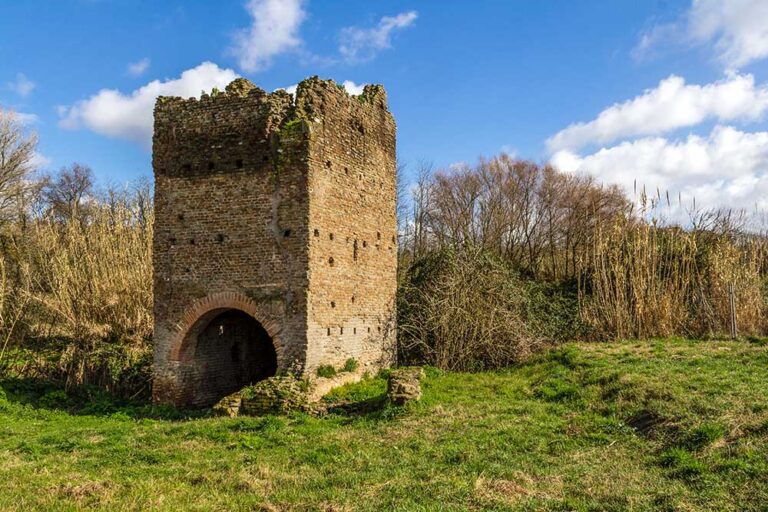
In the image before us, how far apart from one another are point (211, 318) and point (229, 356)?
134 cm

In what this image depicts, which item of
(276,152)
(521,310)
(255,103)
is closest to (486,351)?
(521,310)

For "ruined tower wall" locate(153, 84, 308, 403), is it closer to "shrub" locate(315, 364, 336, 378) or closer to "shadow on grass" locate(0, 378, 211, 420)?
"shrub" locate(315, 364, 336, 378)

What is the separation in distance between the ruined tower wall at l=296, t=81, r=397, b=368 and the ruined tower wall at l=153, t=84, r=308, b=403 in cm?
43

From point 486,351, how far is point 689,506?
374 inches

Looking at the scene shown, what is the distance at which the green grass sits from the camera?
613cm

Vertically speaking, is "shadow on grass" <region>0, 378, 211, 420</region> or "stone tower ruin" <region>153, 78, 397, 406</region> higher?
"stone tower ruin" <region>153, 78, 397, 406</region>

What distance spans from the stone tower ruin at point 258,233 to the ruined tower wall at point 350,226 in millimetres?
42

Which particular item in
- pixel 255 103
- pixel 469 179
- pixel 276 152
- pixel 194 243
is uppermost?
pixel 469 179

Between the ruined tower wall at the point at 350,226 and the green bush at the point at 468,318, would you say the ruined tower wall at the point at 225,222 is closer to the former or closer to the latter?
the ruined tower wall at the point at 350,226

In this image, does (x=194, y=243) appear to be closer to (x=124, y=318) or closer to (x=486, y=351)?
(x=124, y=318)

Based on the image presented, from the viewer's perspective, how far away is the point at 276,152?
39.6ft

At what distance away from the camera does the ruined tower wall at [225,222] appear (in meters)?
11.8

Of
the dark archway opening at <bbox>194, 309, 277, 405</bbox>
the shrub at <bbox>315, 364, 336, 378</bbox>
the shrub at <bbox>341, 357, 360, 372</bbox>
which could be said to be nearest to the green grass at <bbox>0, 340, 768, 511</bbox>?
the shrub at <bbox>315, 364, 336, 378</bbox>

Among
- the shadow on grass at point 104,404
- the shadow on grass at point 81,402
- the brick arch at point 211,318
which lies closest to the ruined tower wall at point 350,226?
the brick arch at point 211,318
